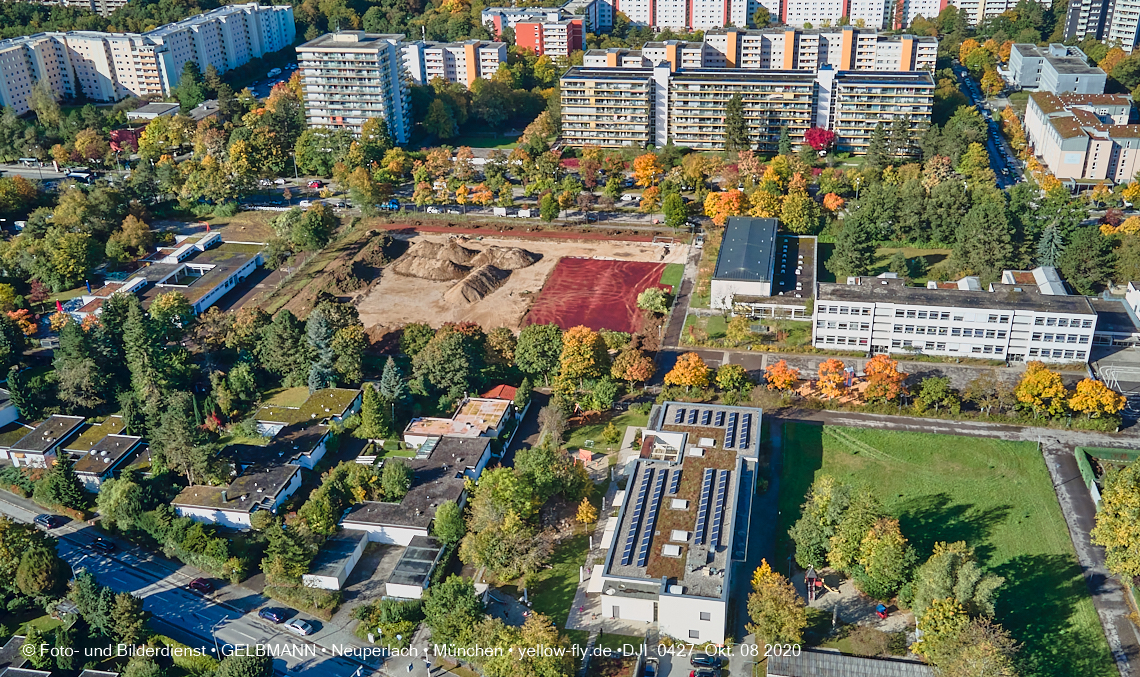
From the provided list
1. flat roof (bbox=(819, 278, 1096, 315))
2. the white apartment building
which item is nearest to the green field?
the white apartment building

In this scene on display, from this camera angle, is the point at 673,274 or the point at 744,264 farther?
the point at 673,274

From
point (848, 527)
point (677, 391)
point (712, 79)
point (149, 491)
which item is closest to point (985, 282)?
point (677, 391)

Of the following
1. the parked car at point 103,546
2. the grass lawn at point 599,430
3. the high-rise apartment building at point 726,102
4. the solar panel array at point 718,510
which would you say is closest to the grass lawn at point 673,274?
the grass lawn at point 599,430

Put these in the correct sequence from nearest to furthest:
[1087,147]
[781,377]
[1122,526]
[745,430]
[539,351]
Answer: [1122,526] → [745,430] → [781,377] → [539,351] → [1087,147]

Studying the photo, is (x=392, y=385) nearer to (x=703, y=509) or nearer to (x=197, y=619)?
(x=197, y=619)

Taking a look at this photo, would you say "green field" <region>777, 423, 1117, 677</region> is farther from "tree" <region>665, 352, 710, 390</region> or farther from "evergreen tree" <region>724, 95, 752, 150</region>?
"evergreen tree" <region>724, 95, 752, 150</region>

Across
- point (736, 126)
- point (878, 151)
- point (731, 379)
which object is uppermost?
point (736, 126)


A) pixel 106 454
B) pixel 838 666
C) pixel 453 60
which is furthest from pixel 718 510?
pixel 453 60

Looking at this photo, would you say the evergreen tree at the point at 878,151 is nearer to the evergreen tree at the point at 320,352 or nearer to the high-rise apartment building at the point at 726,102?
the high-rise apartment building at the point at 726,102
